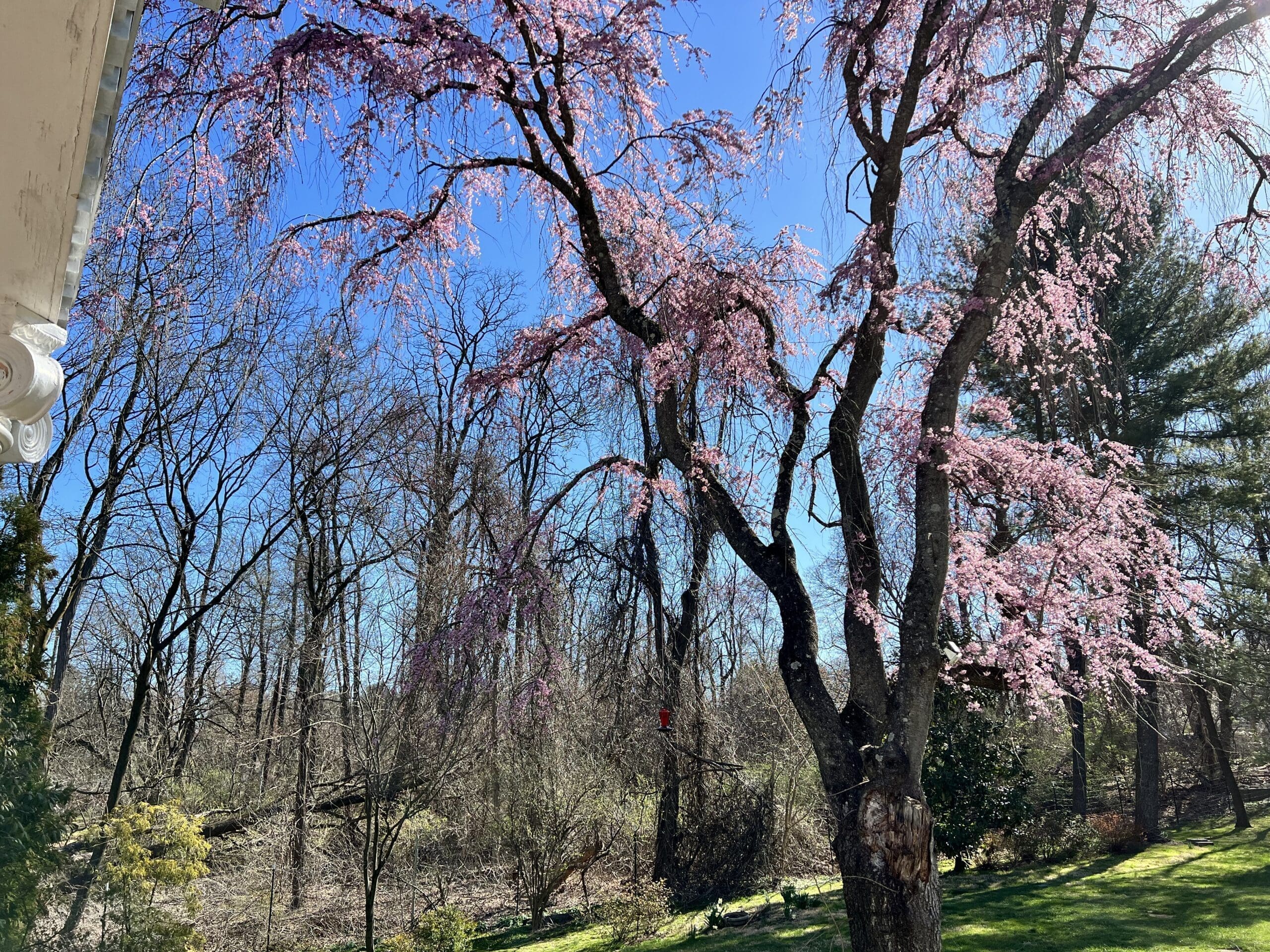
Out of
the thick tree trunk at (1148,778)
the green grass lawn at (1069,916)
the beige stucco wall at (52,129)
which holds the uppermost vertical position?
the beige stucco wall at (52,129)

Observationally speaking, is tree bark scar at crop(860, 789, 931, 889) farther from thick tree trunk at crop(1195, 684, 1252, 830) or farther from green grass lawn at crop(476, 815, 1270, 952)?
thick tree trunk at crop(1195, 684, 1252, 830)

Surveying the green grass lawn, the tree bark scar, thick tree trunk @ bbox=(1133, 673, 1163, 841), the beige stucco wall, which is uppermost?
the beige stucco wall

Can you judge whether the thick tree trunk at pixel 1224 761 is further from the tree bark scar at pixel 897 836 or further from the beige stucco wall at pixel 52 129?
the beige stucco wall at pixel 52 129

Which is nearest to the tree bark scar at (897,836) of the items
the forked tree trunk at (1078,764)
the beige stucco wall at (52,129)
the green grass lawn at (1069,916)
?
the green grass lawn at (1069,916)

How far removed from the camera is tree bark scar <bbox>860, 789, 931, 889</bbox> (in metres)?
3.92

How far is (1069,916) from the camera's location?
829 centimetres

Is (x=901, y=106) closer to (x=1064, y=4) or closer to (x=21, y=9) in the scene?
(x=1064, y=4)

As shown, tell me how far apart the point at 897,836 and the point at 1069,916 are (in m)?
6.02

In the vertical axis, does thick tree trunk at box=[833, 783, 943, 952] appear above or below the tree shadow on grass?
above

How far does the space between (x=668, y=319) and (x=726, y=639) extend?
17.8ft

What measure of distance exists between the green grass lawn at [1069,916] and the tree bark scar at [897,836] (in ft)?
9.69

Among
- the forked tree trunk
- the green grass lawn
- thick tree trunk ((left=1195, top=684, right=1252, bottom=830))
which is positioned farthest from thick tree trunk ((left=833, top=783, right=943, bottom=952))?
thick tree trunk ((left=1195, top=684, right=1252, bottom=830))

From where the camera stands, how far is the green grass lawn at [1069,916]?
7312 mm

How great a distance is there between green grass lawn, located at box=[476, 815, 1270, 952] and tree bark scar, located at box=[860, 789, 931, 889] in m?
2.95
